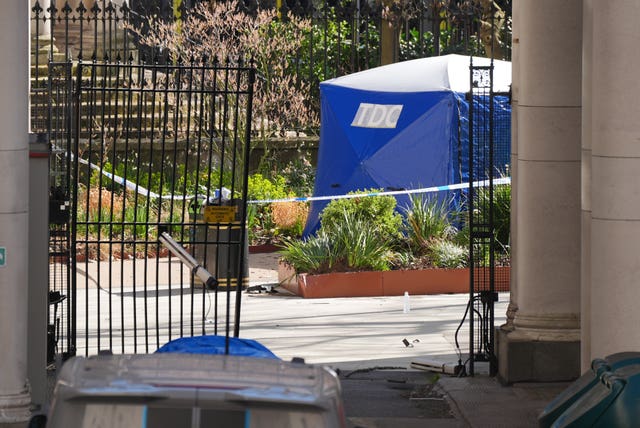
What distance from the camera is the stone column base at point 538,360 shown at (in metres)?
10.4

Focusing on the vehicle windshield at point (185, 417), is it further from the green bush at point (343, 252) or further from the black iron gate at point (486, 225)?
the green bush at point (343, 252)

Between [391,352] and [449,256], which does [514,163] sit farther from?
[449,256]

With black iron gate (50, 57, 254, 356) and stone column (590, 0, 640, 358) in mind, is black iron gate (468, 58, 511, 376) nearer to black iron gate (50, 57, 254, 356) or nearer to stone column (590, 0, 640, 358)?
black iron gate (50, 57, 254, 356)

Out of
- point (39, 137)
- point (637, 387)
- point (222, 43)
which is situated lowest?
point (637, 387)

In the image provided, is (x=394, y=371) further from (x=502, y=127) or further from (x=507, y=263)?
(x=502, y=127)

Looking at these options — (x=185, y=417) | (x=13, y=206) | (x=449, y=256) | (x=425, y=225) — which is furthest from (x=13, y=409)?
(x=425, y=225)

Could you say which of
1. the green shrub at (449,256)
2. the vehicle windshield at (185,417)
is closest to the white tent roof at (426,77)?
the green shrub at (449,256)

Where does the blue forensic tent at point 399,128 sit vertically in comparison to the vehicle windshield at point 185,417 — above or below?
above

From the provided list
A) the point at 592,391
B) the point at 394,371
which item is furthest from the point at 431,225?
the point at 592,391

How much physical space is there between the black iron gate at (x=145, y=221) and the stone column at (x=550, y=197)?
241 centimetres

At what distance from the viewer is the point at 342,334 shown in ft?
43.2

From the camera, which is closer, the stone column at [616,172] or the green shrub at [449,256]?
the stone column at [616,172]

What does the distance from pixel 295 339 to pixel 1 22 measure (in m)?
5.59

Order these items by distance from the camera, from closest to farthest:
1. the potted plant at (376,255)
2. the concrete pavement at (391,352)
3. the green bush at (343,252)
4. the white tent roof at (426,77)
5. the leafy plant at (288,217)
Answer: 1. the concrete pavement at (391,352)
2. the potted plant at (376,255)
3. the green bush at (343,252)
4. the white tent roof at (426,77)
5. the leafy plant at (288,217)
